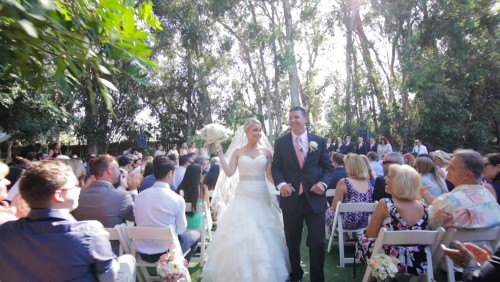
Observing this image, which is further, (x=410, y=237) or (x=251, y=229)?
(x=251, y=229)

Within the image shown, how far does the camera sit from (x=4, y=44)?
1.48 metres

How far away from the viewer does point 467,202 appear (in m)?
3.48

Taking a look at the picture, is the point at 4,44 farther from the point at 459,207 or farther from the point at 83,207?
the point at 459,207

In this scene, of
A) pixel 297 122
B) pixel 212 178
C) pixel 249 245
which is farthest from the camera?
pixel 212 178

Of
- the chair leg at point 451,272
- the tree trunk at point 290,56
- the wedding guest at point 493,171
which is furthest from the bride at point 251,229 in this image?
the tree trunk at point 290,56

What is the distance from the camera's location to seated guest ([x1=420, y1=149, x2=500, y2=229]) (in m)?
3.45

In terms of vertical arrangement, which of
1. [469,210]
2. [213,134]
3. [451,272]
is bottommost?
[451,272]

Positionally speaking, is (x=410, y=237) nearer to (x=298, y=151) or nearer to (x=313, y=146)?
(x=313, y=146)

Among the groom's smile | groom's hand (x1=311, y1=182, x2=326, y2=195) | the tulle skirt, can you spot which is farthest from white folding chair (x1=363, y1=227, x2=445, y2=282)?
the groom's smile

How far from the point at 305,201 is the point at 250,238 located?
2.50ft

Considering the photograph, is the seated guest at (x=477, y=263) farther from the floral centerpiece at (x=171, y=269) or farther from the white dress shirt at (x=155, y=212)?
the white dress shirt at (x=155, y=212)

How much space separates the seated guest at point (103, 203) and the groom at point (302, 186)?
1.72 metres

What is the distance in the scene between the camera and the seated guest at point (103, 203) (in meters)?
3.83

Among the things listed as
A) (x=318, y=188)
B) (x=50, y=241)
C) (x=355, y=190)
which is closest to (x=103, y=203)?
(x=50, y=241)
